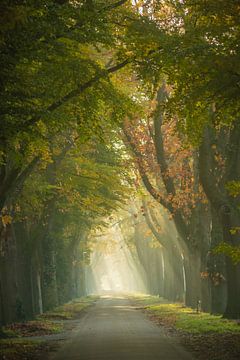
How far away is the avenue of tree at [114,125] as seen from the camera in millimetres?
13172

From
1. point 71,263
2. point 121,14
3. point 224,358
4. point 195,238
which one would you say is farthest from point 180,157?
point 71,263

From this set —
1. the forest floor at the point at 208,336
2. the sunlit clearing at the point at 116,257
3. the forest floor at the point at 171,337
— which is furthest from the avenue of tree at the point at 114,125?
the sunlit clearing at the point at 116,257

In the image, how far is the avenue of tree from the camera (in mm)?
13172

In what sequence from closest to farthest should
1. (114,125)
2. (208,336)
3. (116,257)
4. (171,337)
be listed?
(208,336)
(171,337)
(114,125)
(116,257)

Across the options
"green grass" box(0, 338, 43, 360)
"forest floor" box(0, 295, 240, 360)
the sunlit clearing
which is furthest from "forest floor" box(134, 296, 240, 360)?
the sunlit clearing

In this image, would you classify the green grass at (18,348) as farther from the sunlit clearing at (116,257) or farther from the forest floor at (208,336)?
the sunlit clearing at (116,257)

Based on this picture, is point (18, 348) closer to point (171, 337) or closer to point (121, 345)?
point (121, 345)

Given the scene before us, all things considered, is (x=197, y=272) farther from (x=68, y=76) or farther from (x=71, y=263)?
(x=71, y=263)

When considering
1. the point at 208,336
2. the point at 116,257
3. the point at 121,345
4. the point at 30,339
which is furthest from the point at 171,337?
the point at 116,257

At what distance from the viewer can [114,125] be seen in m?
28.3

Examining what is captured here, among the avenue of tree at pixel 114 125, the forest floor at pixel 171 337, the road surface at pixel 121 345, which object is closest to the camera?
the avenue of tree at pixel 114 125

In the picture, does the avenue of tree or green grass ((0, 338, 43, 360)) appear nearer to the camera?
the avenue of tree

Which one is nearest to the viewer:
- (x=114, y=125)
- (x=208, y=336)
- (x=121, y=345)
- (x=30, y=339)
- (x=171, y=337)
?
(x=121, y=345)

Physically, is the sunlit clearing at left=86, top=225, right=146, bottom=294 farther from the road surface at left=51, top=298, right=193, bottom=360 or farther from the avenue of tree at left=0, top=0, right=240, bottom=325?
the road surface at left=51, top=298, right=193, bottom=360
